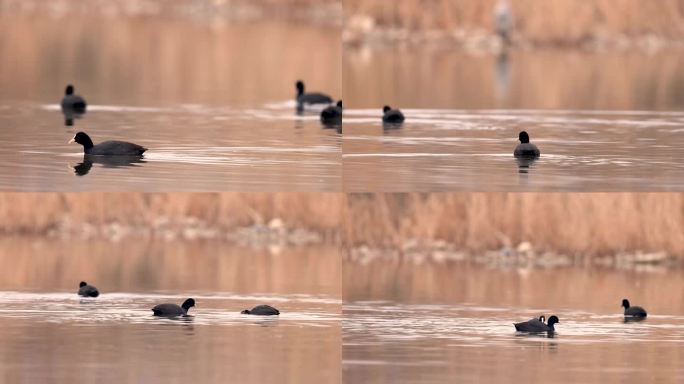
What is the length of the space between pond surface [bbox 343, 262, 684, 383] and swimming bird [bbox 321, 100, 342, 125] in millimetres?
2249

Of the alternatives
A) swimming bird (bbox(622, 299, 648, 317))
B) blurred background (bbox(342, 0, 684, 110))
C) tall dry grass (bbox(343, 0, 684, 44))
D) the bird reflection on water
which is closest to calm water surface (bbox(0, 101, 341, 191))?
the bird reflection on water

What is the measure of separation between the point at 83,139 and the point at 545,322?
5696mm

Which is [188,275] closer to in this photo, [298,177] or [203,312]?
[203,312]

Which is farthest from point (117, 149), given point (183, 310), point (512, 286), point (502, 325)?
point (512, 286)

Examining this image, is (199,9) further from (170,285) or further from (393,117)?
(393,117)

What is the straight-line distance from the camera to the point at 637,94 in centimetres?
2811

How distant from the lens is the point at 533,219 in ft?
89.0

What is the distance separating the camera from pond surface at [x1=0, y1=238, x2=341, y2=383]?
16500 mm

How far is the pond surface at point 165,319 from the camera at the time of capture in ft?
54.1

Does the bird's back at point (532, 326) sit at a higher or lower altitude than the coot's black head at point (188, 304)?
lower

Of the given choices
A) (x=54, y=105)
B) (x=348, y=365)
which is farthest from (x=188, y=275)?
(x=348, y=365)

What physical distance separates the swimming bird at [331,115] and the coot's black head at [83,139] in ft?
15.2

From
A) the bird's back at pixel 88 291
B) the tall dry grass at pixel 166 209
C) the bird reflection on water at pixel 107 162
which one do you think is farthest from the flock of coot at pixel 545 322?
the bird's back at pixel 88 291

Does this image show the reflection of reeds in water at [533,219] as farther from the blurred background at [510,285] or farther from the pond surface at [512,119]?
the pond surface at [512,119]
